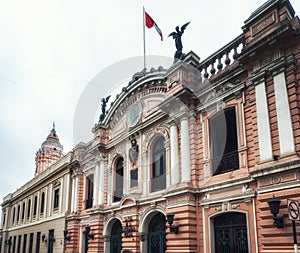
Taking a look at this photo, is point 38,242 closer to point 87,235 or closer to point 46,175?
point 46,175

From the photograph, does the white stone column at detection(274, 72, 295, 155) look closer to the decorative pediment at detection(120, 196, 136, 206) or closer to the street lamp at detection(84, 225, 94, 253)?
the decorative pediment at detection(120, 196, 136, 206)

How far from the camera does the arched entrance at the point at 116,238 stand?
52.0 feet

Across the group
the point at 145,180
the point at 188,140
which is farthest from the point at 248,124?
the point at 145,180

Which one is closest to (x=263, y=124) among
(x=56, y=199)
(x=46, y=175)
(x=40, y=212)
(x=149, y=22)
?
(x=149, y=22)

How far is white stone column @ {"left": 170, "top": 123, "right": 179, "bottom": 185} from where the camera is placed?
12.6 meters

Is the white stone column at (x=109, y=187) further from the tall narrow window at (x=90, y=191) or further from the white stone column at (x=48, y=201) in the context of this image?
the white stone column at (x=48, y=201)

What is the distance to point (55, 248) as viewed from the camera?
69.3 ft

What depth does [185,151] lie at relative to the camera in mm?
12445

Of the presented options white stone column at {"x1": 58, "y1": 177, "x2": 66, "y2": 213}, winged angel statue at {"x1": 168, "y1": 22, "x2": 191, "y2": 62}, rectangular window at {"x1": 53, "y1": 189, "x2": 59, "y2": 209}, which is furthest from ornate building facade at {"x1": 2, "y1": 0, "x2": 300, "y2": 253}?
rectangular window at {"x1": 53, "y1": 189, "x2": 59, "y2": 209}

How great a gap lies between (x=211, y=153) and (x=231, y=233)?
2757 millimetres

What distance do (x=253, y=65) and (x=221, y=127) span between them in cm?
246

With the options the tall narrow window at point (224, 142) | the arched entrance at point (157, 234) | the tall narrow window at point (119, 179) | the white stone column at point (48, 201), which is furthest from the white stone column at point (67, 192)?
the tall narrow window at point (224, 142)

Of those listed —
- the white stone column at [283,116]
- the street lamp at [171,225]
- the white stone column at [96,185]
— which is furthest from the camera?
the white stone column at [96,185]

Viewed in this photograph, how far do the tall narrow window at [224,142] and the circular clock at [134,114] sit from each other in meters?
4.78
